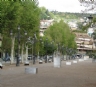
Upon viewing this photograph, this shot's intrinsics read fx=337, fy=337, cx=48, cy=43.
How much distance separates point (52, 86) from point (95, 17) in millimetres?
10575

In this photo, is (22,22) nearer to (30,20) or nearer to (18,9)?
(30,20)

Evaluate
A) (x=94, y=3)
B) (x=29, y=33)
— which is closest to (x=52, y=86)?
(x=94, y=3)

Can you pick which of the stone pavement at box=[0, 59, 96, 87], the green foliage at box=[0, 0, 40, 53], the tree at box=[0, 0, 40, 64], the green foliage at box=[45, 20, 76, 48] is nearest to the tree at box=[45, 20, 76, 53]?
the green foliage at box=[45, 20, 76, 48]

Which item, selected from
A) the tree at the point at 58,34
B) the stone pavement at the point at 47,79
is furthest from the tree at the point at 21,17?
the tree at the point at 58,34

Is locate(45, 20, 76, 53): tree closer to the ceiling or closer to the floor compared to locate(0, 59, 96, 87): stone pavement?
closer to the ceiling

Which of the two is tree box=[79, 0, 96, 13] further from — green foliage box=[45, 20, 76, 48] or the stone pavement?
green foliage box=[45, 20, 76, 48]

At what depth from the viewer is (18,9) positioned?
56031 mm

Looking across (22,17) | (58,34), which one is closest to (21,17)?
(22,17)

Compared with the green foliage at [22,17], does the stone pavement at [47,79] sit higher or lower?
lower

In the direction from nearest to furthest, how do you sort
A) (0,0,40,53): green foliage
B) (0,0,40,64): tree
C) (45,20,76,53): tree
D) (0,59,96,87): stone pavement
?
(0,59,96,87): stone pavement, (0,0,40,64): tree, (0,0,40,53): green foliage, (45,20,76,53): tree

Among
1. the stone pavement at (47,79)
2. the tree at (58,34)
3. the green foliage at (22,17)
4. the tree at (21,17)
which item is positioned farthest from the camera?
the tree at (58,34)

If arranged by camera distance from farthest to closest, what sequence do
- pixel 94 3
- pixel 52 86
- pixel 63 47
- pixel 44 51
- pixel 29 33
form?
pixel 63 47, pixel 44 51, pixel 29 33, pixel 94 3, pixel 52 86

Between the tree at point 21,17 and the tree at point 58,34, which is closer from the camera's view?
the tree at point 21,17

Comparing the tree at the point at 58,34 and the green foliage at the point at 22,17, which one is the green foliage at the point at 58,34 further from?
the green foliage at the point at 22,17
